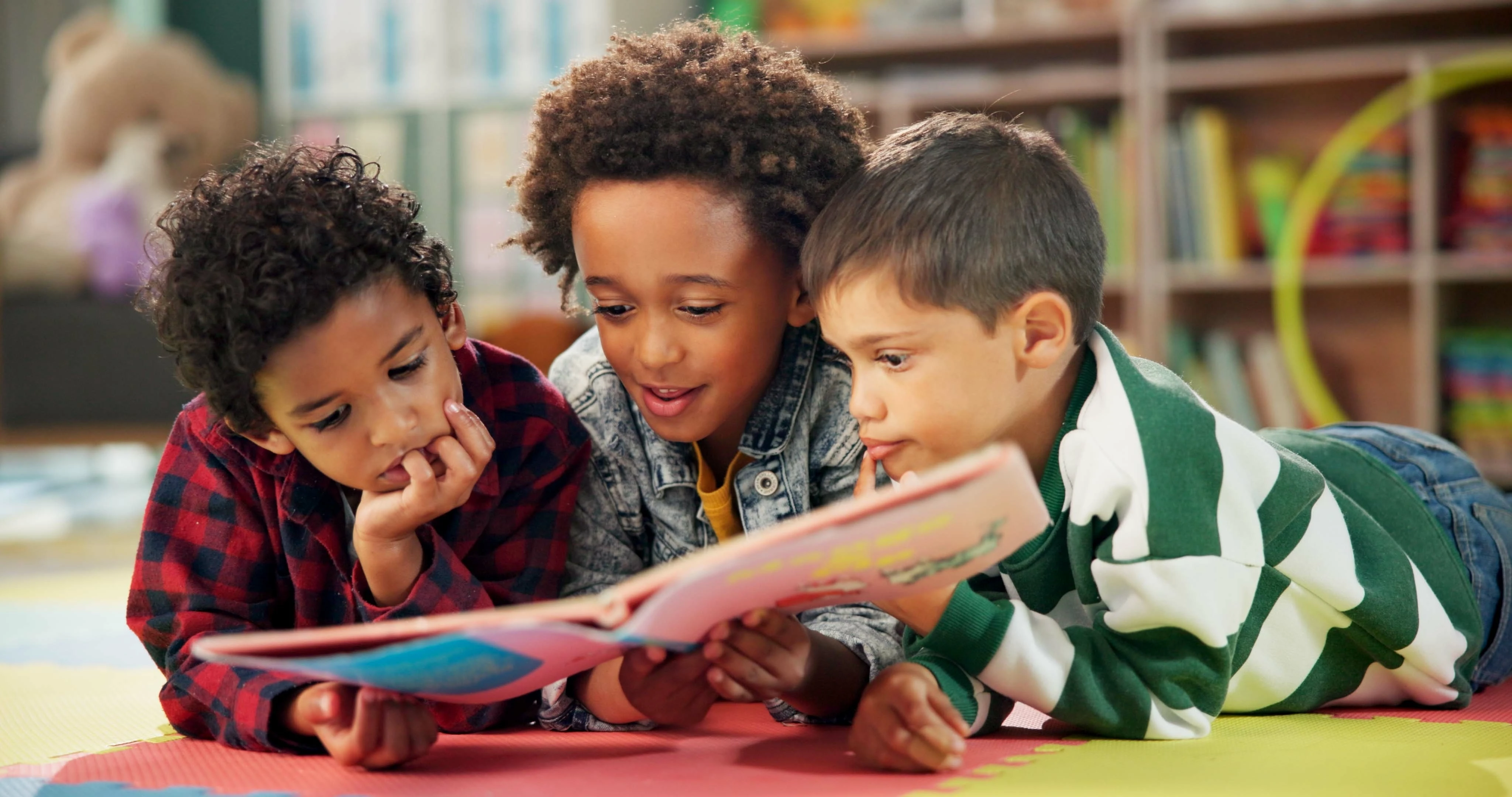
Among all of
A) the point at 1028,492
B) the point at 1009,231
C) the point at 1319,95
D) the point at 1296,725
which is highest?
the point at 1319,95

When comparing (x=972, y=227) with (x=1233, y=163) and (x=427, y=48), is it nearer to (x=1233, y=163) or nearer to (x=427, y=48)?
(x=1233, y=163)

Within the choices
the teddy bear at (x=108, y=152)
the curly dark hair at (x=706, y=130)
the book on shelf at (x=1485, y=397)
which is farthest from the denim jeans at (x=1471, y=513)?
the teddy bear at (x=108, y=152)

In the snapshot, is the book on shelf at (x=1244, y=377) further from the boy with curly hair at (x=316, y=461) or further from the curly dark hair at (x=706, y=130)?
the boy with curly hair at (x=316, y=461)

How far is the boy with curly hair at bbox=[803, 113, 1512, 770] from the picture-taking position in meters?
0.83

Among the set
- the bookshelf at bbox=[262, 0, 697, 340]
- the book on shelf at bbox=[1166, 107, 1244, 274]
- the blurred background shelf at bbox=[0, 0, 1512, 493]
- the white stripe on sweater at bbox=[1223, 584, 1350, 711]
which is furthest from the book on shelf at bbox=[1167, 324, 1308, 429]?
the white stripe on sweater at bbox=[1223, 584, 1350, 711]

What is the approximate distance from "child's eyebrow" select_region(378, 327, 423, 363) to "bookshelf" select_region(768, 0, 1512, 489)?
201 cm

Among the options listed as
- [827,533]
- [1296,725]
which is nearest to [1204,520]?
[1296,725]

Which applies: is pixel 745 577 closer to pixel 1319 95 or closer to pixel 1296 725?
pixel 1296 725

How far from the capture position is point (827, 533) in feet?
2.09

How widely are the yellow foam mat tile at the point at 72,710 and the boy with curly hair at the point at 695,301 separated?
1.08 feet

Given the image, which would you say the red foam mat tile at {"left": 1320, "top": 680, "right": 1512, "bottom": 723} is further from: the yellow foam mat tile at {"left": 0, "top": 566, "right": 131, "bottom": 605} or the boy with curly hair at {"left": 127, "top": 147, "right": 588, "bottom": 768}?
the yellow foam mat tile at {"left": 0, "top": 566, "right": 131, "bottom": 605}

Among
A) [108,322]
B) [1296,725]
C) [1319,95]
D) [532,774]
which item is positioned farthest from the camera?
[108,322]

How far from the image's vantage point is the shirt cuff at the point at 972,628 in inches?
32.5

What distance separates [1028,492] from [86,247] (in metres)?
3.09
